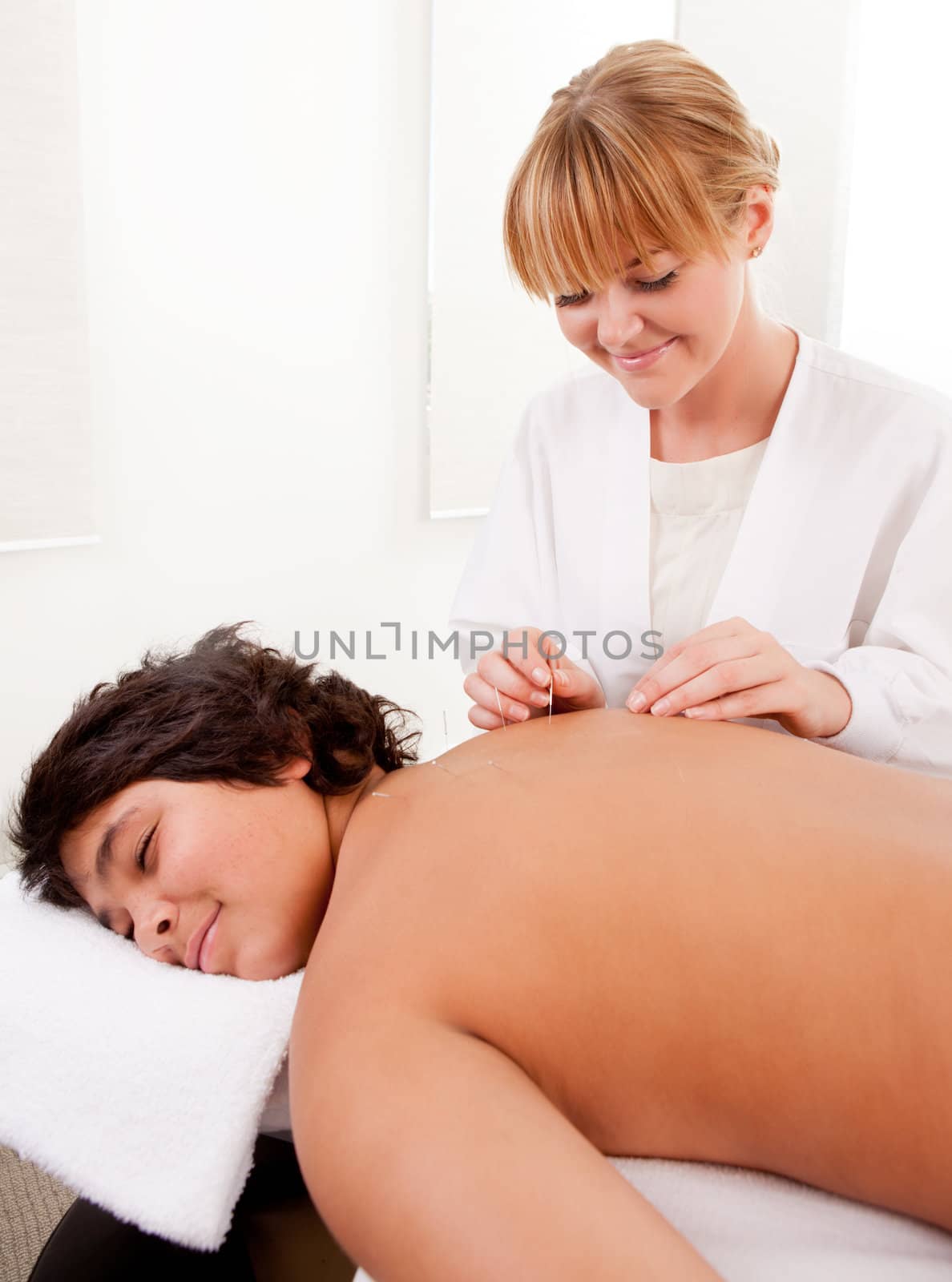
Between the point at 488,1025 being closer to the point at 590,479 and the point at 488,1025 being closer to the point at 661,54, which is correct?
the point at 590,479

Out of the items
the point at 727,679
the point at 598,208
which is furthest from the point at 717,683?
the point at 598,208

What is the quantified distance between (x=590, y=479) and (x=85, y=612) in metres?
1.35

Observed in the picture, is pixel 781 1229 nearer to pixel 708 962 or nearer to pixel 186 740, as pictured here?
pixel 708 962

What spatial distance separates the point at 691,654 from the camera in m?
1.23

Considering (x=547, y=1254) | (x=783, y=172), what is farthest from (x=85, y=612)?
(x=783, y=172)

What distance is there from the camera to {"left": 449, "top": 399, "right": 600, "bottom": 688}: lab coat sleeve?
1.88 meters

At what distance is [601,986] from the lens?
0.93 m

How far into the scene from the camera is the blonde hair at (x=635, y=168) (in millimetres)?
1307

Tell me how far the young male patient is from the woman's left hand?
0.04 metres

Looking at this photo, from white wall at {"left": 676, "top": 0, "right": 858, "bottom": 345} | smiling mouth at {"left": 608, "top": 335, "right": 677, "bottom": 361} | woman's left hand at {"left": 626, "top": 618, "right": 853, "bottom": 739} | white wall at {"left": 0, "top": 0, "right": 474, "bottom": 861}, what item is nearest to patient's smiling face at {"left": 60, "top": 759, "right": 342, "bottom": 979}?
woman's left hand at {"left": 626, "top": 618, "right": 853, "bottom": 739}

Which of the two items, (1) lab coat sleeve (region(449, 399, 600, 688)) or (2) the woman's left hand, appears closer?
(2) the woman's left hand

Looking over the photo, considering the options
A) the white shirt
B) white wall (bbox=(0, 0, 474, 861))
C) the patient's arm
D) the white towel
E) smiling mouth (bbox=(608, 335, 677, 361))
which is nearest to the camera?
the patient's arm

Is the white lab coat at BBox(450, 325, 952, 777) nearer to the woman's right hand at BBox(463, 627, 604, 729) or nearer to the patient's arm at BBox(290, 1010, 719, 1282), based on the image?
the woman's right hand at BBox(463, 627, 604, 729)

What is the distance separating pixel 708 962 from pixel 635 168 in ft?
3.06
